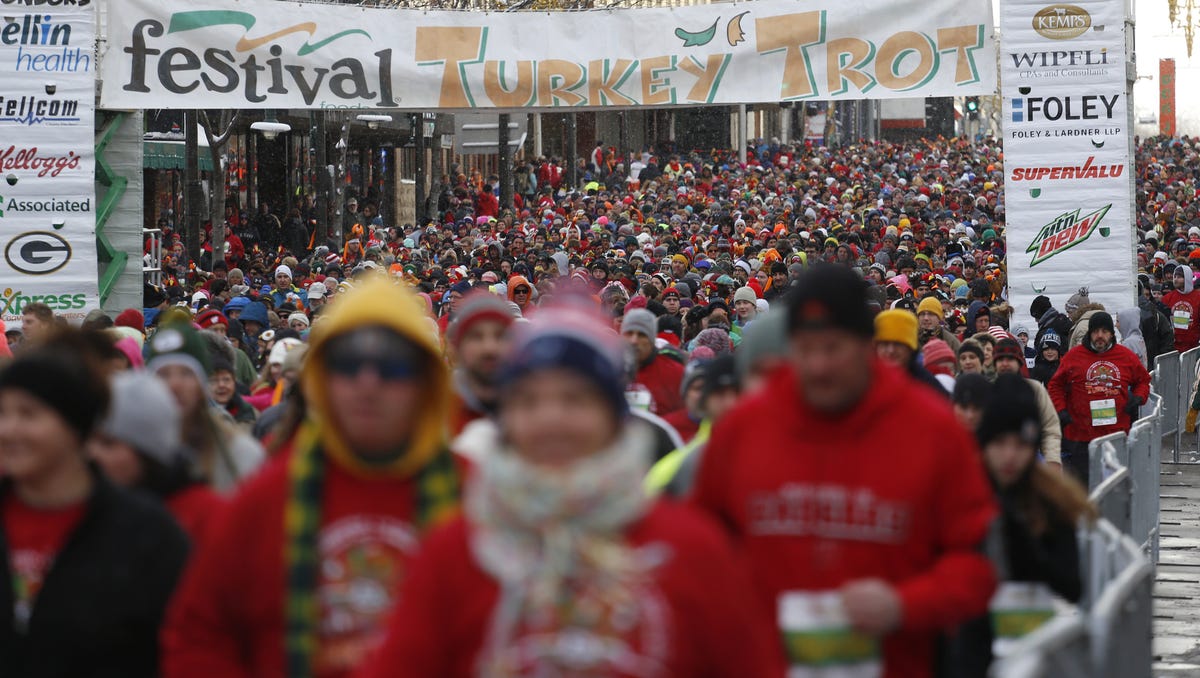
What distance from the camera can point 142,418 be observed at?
4008mm

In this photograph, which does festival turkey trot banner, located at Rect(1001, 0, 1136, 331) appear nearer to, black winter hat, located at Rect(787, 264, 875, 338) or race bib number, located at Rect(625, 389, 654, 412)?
race bib number, located at Rect(625, 389, 654, 412)

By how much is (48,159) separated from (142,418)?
11.1 meters

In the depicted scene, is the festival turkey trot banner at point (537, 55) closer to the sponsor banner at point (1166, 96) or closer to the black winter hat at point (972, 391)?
the black winter hat at point (972, 391)

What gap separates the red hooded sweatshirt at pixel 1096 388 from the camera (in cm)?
1277

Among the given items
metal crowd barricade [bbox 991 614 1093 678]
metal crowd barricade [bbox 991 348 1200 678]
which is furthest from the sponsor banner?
metal crowd barricade [bbox 991 614 1093 678]

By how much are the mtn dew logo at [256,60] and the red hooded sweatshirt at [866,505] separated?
12.6m

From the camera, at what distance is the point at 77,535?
365 centimetres

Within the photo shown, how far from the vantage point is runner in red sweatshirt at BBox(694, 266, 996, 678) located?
3775 millimetres

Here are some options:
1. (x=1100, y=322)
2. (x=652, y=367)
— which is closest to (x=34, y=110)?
(x=652, y=367)

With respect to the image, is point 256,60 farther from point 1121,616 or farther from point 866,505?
point 866,505

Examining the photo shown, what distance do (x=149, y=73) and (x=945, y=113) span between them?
11056cm

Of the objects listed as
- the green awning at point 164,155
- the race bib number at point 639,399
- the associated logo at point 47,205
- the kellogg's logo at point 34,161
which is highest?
the green awning at point 164,155

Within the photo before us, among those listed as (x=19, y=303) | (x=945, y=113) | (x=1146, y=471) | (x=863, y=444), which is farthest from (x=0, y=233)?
(x=945, y=113)

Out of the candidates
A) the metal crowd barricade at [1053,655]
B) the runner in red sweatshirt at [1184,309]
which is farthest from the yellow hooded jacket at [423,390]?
the runner in red sweatshirt at [1184,309]
